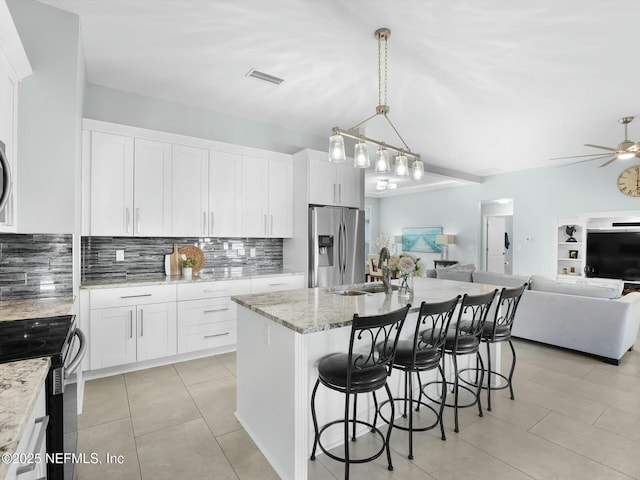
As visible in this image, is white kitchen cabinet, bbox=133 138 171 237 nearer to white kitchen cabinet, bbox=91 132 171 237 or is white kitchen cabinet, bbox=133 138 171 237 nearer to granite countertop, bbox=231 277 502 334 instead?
white kitchen cabinet, bbox=91 132 171 237

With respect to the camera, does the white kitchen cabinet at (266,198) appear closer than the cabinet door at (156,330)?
No

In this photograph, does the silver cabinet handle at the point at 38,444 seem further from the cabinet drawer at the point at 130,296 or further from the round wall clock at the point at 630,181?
the round wall clock at the point at 630,181

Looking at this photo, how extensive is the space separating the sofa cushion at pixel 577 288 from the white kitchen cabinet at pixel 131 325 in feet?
14.1

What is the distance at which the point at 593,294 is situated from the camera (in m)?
3.79

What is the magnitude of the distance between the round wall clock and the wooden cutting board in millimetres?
7406

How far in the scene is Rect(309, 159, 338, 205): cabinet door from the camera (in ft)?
14.6

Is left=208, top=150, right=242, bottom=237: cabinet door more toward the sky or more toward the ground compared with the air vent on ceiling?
more toward the ground

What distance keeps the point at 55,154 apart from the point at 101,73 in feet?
4.16

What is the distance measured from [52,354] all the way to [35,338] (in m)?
0.31

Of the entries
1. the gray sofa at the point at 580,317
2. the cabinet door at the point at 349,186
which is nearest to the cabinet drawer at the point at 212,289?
the cabinet door at the point at 349,186

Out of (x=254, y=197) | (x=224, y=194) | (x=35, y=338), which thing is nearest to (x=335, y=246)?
(x=254, y=197)

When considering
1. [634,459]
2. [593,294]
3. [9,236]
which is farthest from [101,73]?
[593,294]

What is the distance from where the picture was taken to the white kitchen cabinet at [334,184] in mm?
4461

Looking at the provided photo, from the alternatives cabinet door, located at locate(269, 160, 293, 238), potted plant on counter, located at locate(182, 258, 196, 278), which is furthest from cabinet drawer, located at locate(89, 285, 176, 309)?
cabinet door, located at locate(269, 160, 293, 238)
